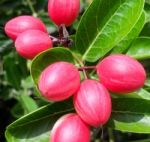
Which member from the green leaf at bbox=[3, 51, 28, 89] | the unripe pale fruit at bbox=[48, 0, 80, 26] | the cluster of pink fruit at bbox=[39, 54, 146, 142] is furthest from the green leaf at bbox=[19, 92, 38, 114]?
the cluster of pink fruit at bbox=[39, 54, 146, 142]

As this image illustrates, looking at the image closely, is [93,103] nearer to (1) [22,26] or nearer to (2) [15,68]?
(1) [22,26]

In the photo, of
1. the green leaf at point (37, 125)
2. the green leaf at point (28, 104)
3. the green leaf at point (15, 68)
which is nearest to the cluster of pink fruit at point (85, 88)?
the green leaf at point (37, 125)

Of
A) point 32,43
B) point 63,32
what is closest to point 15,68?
point 63,32

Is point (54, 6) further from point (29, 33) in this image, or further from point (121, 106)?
point (121, 106)

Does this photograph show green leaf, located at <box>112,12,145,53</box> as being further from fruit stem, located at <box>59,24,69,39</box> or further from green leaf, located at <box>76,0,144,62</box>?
Answer: fruit stem, located at <box>59,24,69,39</box>

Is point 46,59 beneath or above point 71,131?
above

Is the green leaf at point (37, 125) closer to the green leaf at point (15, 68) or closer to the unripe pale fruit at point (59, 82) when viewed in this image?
the unripe pale fruit at point (59, 82)

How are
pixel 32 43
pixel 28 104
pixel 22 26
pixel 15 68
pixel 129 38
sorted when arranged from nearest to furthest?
pixel 32 43 → pixel 22 26 → pixel 129 38 → pixel 28 104 → pixel 15 68
